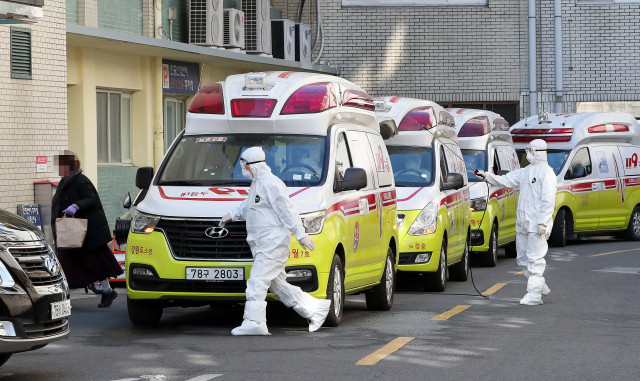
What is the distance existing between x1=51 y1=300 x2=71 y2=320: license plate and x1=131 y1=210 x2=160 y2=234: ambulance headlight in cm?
215

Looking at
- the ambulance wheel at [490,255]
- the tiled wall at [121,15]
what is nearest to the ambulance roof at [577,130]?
the ambulance wheel at [490,255]

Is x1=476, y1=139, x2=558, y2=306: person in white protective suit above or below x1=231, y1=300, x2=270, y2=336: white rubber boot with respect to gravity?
above

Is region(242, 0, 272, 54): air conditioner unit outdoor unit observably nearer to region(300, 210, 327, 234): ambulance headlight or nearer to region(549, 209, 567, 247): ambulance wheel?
region(549, 209, 567, 247): ambulance wheel

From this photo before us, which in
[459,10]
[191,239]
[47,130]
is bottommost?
[191,239]

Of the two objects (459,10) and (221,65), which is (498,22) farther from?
(221,65)

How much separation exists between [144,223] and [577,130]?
13.6 meters

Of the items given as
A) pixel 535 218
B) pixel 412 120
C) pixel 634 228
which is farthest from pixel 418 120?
pixel 634 228

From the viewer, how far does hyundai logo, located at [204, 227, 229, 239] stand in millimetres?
9359

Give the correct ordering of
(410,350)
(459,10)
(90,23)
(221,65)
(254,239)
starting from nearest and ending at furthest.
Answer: (410,350), (254,239), (90,23), (221,65), (459,10)

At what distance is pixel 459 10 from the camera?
28234mm

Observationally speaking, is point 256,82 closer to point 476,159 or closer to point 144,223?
point 144,223

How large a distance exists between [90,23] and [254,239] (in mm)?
9884

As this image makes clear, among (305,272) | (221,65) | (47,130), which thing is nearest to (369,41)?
(221,65)

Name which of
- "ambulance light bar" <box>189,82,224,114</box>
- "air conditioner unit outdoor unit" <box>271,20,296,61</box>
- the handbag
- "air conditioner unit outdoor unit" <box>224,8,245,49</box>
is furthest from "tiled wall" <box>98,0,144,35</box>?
"ambulance light bar" <box>189,82,224,114</box>
